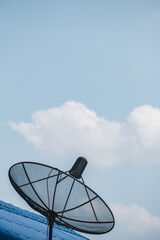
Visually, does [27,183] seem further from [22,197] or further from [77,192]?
[77,192]

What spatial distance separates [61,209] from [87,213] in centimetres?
58

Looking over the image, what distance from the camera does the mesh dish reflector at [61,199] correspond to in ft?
14.6

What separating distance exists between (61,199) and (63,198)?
0.24 ft

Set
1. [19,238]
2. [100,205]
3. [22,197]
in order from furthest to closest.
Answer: [100,205]
[22,197]
[19,238]

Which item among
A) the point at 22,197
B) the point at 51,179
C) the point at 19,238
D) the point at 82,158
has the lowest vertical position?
the point at 19,238

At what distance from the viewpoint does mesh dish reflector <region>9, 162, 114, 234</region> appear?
14.6ft

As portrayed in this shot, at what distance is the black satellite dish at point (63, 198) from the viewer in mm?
4406

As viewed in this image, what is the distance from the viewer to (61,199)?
496 centimetres

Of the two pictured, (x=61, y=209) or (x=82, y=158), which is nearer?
(x=82, y=158)

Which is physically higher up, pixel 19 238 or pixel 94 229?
pixel 94 229

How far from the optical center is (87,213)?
500 cm

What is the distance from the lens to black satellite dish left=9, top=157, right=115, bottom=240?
441 cm

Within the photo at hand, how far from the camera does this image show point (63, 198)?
5.03 metres

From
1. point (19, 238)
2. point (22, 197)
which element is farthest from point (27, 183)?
point (19, 238)
